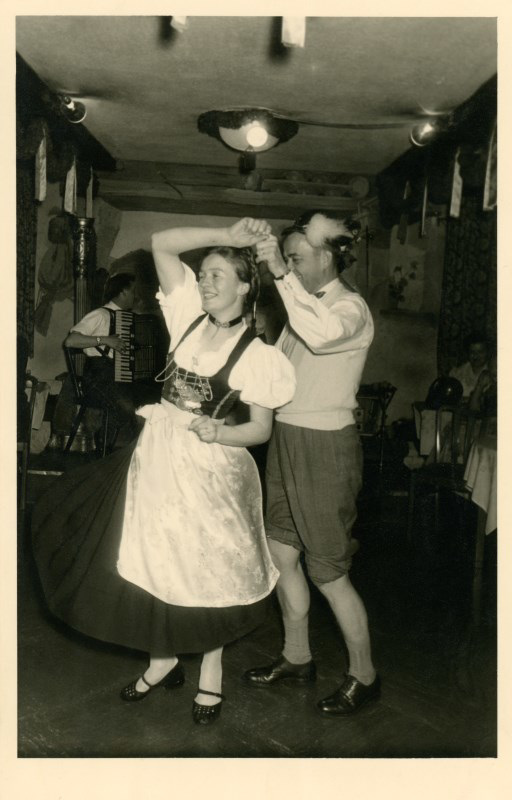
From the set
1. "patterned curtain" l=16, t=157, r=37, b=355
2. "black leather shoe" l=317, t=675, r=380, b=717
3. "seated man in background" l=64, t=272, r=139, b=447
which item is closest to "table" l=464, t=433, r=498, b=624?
"black leather shoe" l=317, t=675, r=380, b=717

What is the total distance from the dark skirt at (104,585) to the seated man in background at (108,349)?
126cm

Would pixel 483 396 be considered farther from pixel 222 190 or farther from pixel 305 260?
pixel 305 260

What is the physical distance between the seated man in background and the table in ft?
6.05

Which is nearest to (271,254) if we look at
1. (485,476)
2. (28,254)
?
(485,476)

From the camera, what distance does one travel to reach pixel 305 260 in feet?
7.57

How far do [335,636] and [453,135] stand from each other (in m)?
2.86

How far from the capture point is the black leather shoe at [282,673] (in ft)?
8.15

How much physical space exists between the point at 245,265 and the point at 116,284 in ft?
4.96

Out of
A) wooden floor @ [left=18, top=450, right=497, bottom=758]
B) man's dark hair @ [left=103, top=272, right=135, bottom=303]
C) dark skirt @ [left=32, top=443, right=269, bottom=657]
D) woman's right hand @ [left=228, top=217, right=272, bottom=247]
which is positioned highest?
man's dark hair @ [left=103, top=272, right=135, bottom=303]

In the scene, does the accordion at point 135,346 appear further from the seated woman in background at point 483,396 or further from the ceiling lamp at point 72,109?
the seated woman in background at point 483,396

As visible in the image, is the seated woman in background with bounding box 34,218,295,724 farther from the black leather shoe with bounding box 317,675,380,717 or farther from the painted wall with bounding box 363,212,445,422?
the painted wall with bounding box 363,212,445,422

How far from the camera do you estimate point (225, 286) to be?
2051 millimetres

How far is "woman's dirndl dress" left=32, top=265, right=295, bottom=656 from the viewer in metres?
2.03
